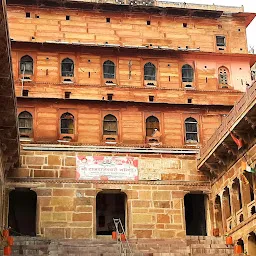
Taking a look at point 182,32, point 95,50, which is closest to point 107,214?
point 95,50

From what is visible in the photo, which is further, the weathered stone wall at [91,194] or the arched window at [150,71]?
the arched window at [150,71]

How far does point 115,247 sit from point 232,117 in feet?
20.2

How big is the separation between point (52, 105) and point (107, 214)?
578cm

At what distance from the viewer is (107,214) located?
94.3 feet

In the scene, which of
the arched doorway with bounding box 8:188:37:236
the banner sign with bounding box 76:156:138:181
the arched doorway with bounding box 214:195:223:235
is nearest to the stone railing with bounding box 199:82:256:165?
the arched doorway with bounding box 214:195:223:235

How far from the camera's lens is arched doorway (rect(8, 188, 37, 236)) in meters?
29.0

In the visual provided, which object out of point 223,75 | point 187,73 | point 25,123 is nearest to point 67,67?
point 25,123

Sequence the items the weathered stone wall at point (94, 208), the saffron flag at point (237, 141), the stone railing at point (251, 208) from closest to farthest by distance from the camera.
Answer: the stone railing at point (251, 208) → the saffron flag at point (237, 141) → the weathered stone wall at point (94, 208)

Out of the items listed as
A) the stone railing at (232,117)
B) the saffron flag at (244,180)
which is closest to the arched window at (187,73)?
the stone railing at (232,117)

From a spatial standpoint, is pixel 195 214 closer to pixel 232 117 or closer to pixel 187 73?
pixel 187 73

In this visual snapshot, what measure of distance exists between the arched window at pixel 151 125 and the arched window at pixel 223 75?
13.3ft

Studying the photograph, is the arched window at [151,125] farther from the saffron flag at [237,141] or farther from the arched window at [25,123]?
the saffron flag at [237,141]

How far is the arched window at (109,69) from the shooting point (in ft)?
94.1

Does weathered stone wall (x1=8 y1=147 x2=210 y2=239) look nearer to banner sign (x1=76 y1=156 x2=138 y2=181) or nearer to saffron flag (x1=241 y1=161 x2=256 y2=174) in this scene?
banner sign (x1=76 y1=156 x2=138 y2=181)
